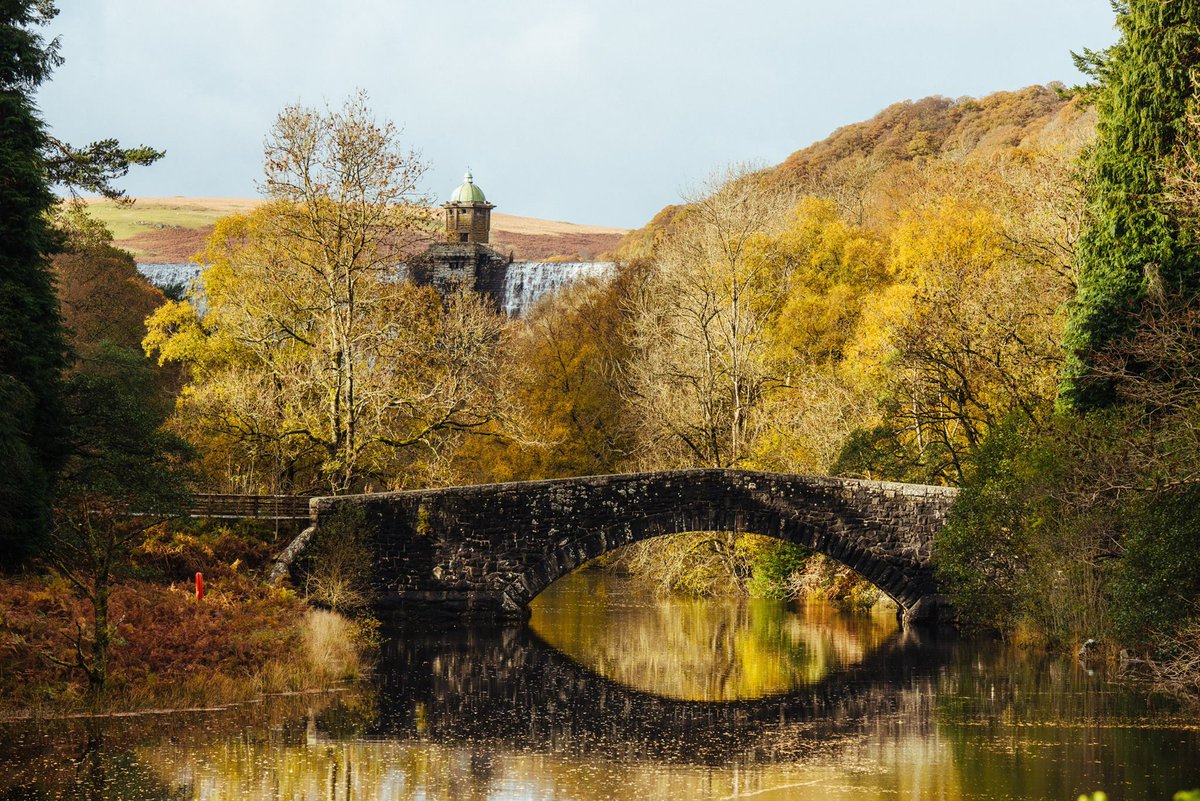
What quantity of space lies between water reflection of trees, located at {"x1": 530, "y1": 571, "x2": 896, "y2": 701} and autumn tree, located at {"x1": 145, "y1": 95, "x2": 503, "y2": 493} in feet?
15.8

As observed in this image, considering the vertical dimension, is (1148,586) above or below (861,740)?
above

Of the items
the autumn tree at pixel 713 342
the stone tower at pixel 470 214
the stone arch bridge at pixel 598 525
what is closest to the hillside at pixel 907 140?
the stone tower at pixel 470 214

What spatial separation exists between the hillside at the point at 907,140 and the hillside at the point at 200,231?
1678 cm

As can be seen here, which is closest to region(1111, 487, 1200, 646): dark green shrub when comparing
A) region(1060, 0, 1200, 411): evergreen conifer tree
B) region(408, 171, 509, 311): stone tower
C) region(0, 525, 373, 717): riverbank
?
region(1060, 0, 1200, 411): evergreen conifer tree

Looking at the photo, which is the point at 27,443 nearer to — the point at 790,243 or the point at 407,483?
the point at 407,483

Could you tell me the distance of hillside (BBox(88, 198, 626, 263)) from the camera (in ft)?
270

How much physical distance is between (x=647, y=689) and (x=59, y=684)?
8.01m

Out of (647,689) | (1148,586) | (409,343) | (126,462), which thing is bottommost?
(647,689)

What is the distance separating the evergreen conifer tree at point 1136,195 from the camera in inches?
807

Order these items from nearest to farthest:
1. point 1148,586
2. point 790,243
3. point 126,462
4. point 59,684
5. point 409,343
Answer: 1. point 59,684
2. point 1148,586
3. point 126,462
4. point 409,343
5. point 790,243

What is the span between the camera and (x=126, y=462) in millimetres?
19266

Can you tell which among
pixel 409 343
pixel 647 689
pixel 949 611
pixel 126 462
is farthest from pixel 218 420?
pixel 949 611

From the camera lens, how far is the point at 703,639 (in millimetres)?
25469

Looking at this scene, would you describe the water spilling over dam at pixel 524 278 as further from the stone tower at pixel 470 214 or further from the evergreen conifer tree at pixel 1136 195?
the evergreen conifer tree at pixel 1136 195
